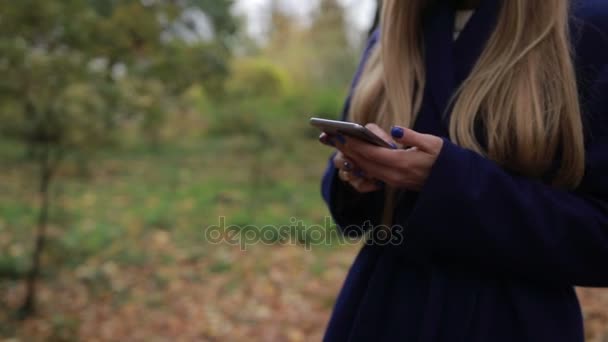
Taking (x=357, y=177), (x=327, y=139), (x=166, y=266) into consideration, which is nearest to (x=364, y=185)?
(x=357, y=177)

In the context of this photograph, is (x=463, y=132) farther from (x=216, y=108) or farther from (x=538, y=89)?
(x=216, y=108)

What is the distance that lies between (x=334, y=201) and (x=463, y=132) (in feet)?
1.22

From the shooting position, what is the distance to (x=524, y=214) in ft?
2.65

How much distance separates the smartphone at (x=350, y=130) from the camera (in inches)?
31.2

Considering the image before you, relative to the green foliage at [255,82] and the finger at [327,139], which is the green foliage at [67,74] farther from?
the green foliage at [255,82]

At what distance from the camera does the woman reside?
82cm

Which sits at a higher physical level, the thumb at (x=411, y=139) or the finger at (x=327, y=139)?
the thumb at (x=411, y=139)

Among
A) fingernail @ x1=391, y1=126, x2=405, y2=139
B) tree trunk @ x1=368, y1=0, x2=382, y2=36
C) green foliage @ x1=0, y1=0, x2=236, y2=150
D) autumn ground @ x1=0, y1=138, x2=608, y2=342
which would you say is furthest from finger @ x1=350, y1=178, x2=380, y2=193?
green foliage @ x1=0, y1=0, x2=236, y2=150

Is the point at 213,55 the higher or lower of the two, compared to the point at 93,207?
higher

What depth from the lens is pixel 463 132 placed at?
892 millimetres

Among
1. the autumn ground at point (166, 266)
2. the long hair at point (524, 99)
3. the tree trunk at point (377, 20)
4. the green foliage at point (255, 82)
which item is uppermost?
the tree trunk at point (377, 20)

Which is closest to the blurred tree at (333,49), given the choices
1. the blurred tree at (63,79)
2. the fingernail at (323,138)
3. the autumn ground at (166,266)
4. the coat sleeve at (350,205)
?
the autumn ground at (166,266)

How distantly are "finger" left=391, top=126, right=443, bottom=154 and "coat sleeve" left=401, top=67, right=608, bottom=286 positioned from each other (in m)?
0.02

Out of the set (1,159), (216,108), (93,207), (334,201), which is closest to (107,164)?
(1,159)
